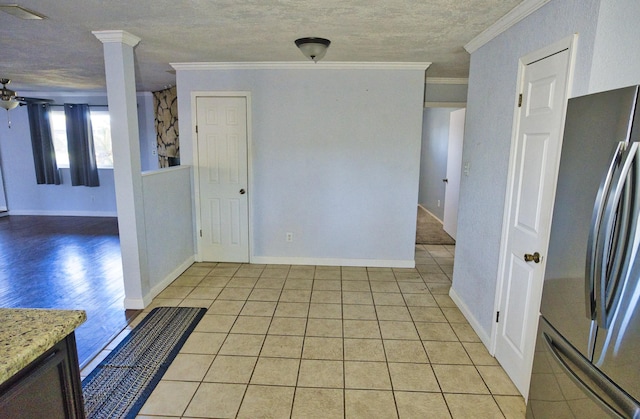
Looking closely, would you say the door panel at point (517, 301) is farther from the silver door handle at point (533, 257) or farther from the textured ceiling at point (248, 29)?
the textured ceiling at point (248, 29)

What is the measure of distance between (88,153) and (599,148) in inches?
299

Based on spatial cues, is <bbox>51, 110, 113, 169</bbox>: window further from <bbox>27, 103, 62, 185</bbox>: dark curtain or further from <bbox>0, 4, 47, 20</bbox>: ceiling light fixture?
<bbox>0, 4, 47, 20</bbox>: ceiling light fixture

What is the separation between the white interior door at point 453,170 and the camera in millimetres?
5566

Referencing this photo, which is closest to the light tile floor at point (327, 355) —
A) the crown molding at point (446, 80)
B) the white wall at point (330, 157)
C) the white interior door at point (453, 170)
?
the white wall at point (330, 157)

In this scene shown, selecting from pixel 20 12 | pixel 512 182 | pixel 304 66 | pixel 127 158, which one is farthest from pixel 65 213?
pixel 512 182

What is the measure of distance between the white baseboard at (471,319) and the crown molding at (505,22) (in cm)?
215

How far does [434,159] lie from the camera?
295 inches

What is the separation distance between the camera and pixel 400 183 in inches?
160

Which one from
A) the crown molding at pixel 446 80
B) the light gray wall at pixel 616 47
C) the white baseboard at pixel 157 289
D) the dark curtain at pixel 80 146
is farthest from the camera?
the dark curtain at pixel 80 146

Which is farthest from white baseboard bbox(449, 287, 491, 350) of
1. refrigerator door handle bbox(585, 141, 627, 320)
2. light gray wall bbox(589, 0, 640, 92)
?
light gray wall bbox(589, 0, 640, 92)

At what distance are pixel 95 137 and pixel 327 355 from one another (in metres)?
6.58

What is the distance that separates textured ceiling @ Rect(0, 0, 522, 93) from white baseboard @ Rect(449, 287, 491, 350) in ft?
7.31

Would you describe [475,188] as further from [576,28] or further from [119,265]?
[119,265]

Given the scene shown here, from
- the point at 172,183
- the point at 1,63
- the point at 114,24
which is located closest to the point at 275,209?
the point at 172,183
